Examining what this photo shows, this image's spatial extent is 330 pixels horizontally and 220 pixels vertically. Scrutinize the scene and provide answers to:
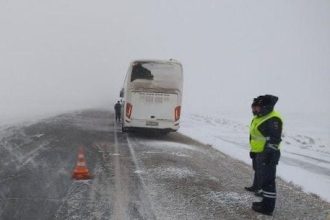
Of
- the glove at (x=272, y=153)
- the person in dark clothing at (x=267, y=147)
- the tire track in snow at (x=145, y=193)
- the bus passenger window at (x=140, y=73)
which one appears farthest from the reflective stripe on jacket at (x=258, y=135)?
the bus passenger window at (x=140, y=73)

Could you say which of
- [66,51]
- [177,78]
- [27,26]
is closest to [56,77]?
[66,51]

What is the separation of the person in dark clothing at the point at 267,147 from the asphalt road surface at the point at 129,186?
276 millimetres

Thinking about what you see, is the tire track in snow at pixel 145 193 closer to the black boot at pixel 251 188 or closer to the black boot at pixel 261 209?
the black boot at pixel 261 209

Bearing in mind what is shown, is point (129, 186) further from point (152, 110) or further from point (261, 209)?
point (152, 110)

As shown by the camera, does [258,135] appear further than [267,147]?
Yes

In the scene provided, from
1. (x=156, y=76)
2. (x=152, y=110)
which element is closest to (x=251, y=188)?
(x=152, y=110)

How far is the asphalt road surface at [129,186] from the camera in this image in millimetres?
7578

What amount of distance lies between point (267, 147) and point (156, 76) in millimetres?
11737

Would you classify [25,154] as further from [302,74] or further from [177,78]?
[302,74]

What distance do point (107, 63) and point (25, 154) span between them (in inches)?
5113

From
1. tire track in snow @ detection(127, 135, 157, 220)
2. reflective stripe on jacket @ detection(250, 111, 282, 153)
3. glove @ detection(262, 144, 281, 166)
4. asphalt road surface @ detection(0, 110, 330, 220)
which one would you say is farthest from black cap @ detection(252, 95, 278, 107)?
tire track in snow @ detection(127, 135, 157, 220)

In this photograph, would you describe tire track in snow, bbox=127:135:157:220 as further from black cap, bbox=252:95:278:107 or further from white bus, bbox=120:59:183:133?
white bus, bbox=120:59:183:133

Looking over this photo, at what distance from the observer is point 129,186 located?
9.45 meters

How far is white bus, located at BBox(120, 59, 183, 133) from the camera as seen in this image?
63.4 feet
